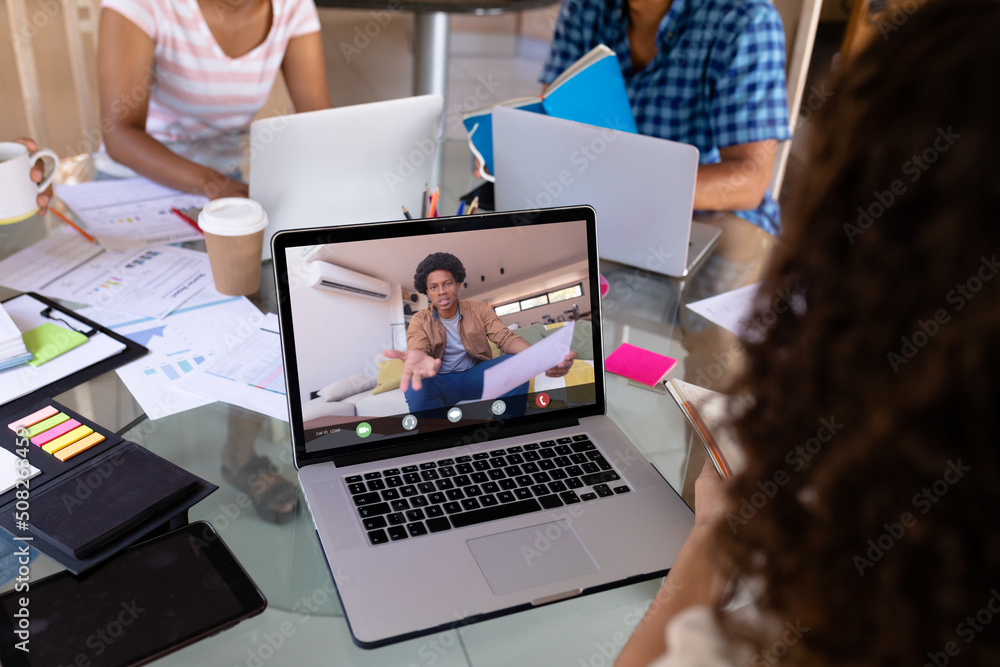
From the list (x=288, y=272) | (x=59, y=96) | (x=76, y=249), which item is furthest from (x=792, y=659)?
(x=59, y=96)

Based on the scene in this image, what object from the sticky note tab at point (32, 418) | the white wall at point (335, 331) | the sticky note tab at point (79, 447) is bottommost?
the sticky note tab at point (79, 447)

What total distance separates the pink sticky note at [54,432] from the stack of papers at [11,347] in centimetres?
15

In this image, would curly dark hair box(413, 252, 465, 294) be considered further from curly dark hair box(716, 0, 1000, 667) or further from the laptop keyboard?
curly dark hair box(716, 0, 1000, 667)

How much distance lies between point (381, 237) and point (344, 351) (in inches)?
5.3

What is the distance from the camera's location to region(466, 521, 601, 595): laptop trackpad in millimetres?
694

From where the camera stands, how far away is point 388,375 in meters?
0.83

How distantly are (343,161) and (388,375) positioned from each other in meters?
0.50

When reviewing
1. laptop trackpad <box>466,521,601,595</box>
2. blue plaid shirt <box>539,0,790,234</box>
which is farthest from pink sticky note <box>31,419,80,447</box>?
blue plaid shirt <box>539,0,790,234</box>

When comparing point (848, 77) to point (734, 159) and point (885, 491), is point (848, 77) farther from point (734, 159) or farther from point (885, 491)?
point (734, 159)

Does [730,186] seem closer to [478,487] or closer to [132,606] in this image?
[478,487]

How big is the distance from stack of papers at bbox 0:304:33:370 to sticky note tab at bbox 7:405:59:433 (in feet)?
0.37

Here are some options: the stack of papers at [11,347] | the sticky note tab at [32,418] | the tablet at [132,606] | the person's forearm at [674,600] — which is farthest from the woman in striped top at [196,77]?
the person's forearm at [674,600]

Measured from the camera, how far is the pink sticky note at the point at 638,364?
104 cm

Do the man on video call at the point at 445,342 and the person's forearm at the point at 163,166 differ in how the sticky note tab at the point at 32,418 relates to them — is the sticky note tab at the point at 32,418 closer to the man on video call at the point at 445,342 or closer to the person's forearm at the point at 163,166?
the man on video call at the point at 445,342
